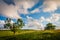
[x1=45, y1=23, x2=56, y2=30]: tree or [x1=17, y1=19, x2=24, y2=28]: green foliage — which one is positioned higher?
[x1=17, y1=19, x2=24, y2=28]: green foliage

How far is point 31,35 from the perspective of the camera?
3389 mm

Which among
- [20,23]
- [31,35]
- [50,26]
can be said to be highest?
[20,23]

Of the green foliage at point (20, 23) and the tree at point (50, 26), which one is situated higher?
the green foliage at point (20, 23)

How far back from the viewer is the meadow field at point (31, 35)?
3.33m

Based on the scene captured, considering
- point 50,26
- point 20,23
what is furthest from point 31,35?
point 50,26

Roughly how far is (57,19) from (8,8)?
145cm

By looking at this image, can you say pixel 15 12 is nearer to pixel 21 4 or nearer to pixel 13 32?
pixel 21 4

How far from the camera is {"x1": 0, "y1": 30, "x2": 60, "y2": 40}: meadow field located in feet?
10.9

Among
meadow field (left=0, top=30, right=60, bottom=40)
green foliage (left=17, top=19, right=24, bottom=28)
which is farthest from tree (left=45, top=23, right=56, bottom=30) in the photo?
green foliage (left=17, top=19, right=24, bottom=28)

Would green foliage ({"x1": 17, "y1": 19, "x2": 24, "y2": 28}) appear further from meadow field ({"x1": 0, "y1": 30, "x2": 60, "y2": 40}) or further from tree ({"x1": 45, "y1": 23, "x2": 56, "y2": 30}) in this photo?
tree ({"x1": 45, "y1": 23, "x2": 56, "y2": 30})

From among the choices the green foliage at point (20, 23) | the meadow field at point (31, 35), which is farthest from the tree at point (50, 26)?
the green foliage at point (20, 23)

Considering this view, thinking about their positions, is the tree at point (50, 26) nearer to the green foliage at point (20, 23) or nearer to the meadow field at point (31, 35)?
the meadow field at point (31, 35)

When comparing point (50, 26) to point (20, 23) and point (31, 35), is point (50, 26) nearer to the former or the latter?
point (31, 35)

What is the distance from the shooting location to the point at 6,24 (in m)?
3.45
